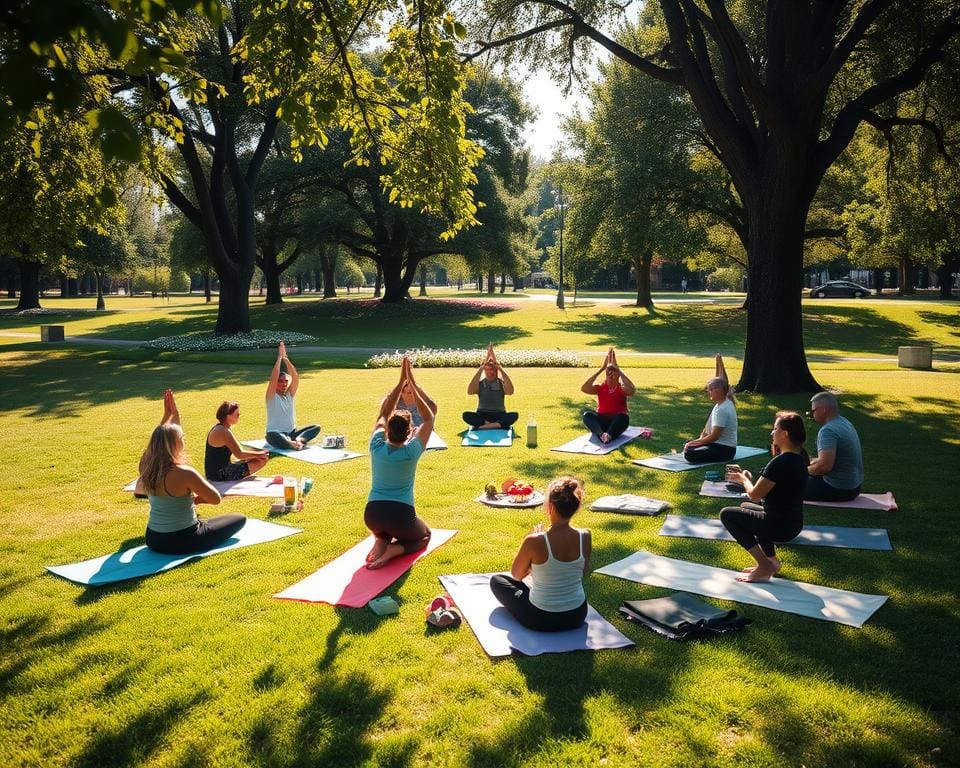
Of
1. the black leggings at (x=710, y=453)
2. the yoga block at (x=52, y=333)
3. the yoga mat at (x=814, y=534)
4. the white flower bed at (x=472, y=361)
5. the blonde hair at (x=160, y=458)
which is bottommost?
the yoga mat at (x=814, y=534)

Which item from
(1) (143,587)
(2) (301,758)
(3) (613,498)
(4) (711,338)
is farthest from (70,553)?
(4) (711,338)

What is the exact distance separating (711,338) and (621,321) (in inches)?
288

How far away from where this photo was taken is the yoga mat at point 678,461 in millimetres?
10805

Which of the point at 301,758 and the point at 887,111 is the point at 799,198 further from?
the point at 301,758

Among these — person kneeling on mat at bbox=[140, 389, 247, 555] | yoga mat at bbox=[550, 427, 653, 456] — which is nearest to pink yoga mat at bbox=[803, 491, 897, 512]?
yoga mat at bbox=[550, 427, 653, 456]

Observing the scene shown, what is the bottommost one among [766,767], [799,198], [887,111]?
[766,767]

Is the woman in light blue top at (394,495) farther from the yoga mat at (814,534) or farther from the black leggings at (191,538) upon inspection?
the yoga mat at (814,534)

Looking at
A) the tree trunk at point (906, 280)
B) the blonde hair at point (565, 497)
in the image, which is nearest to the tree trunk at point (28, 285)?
the blonde hair at point (565, 497)

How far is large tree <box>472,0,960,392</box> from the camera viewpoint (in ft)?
50.4

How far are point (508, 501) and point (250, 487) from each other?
3.73m

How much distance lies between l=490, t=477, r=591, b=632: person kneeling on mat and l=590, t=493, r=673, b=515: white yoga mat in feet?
10.2

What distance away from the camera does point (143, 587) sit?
6617mm

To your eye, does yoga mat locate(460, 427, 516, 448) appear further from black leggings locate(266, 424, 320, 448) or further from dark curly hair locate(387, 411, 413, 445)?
dark curly hair locate(387, 411, 413, 445)

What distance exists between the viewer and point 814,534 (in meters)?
7.84
